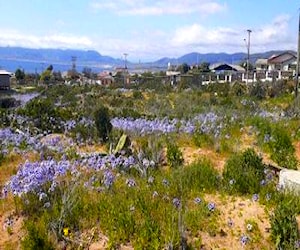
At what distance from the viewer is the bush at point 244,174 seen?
25.5ft

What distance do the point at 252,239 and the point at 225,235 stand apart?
357 mm

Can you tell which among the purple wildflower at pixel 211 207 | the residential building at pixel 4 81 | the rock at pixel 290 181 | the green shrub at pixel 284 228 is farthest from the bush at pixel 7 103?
the residential building at pixel 4 81

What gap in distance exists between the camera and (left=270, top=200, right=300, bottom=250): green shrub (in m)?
6.10

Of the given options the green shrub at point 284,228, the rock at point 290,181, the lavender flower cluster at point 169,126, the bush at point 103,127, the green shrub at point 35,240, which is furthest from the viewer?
the bush at point 103,127

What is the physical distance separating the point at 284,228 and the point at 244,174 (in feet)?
5.91

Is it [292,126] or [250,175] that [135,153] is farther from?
[292,126]

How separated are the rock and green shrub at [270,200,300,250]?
1.25m

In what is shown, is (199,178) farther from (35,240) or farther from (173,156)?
(35,240)

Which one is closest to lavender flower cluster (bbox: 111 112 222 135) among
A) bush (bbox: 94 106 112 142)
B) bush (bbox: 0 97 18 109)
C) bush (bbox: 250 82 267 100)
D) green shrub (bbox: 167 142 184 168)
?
bush (bbox: 94 106 112 142)

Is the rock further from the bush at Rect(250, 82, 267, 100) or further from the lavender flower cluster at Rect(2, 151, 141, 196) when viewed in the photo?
the bush at Rect(250, 82, 267, 100)

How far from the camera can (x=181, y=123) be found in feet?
45.9

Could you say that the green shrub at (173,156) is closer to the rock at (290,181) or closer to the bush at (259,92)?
the rock at (290,181)

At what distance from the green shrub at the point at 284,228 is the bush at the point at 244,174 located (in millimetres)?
1418

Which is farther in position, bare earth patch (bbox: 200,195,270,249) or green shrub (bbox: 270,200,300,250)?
bare earth patch (bbox: 200,195,270,249)
